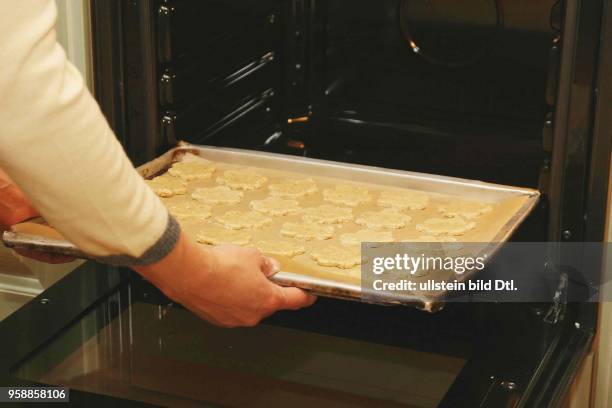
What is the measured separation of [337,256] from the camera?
1.38 m

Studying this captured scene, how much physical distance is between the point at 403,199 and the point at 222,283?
50 centimetres

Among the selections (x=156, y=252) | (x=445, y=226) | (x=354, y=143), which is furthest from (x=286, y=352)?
(x=354, y=143)

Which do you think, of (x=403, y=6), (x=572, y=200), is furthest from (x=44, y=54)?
(x=403, y=6)

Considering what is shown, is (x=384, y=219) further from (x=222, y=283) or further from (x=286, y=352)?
(x=222, y=283)

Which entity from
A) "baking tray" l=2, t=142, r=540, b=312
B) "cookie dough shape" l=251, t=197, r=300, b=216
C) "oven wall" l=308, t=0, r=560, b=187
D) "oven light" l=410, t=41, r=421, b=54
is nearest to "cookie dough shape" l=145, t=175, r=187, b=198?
"baking tray" l=2, t=142, r=540, b=312

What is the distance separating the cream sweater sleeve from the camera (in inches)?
34.2

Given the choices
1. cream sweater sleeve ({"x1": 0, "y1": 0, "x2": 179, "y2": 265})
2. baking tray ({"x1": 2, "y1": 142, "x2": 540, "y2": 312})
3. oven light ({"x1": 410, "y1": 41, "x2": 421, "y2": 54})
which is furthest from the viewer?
oven light ({"x1": 410, "y1": 41, "x2": 421, "y2": 54})

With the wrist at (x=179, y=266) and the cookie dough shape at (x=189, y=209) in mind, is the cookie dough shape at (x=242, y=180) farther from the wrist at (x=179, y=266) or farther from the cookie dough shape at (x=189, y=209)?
the wrist at (x=179, y=266)

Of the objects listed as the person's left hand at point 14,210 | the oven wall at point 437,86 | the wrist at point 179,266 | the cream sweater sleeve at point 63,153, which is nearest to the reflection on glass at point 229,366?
the person's left hand at point 14,210

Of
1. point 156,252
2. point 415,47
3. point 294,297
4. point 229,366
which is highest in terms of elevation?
point 415,47

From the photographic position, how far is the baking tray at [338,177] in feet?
4.06

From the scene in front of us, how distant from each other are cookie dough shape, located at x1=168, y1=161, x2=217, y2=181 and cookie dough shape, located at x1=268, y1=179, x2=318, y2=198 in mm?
111

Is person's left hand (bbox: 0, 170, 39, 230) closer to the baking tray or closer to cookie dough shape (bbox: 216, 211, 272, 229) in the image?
the baking tray

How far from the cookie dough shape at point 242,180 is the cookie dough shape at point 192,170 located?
0.02 metres
